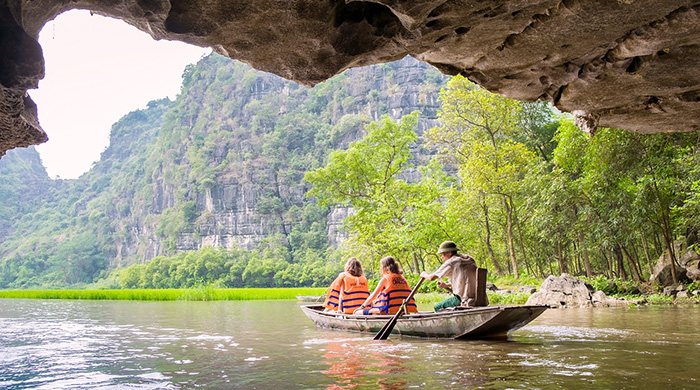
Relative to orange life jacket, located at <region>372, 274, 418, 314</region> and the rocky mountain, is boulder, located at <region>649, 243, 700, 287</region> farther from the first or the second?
the rocky mountain

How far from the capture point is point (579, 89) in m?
5.19

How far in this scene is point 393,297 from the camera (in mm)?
8195

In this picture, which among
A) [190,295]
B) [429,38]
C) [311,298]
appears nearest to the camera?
[429,38]

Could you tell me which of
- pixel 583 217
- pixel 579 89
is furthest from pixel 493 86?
pixel 583 217

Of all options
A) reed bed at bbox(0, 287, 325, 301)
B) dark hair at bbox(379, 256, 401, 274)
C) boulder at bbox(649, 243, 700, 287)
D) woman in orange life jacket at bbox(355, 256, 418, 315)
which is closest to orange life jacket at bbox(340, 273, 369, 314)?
woman in orange life jacket at bbox(355, 256, 418, 315)

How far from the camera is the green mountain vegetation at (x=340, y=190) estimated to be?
17469mm

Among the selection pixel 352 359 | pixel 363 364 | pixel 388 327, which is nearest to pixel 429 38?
pixel 363 364

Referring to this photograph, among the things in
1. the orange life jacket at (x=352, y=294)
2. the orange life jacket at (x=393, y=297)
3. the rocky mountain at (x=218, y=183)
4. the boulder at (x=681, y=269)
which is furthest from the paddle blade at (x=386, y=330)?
the rocky mountain at (x=218, y=183)

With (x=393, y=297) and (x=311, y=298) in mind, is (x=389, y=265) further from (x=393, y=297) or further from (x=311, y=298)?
(x=311, y=298)

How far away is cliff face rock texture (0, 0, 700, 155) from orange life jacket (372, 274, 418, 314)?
394cm

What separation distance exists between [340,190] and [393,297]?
19.4 meters

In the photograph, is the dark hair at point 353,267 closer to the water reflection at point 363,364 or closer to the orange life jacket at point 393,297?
the orange life jacket at point 393,297

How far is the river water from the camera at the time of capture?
14.5ft

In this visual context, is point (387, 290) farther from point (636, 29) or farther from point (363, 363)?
point (636, 29)
